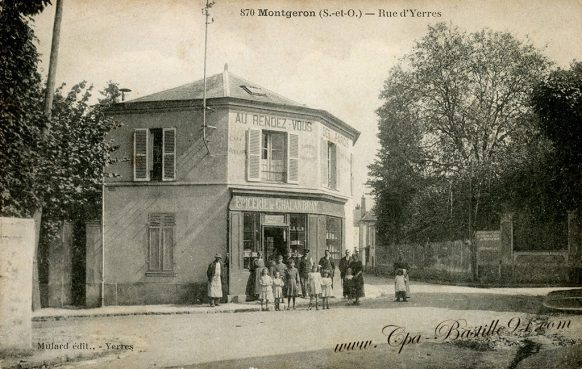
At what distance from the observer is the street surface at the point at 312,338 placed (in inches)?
329

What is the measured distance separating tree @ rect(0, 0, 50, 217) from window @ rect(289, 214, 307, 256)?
7970mm

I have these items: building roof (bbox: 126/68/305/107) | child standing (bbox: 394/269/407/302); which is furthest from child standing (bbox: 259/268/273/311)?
building roof (bbox: 126/68/305/107)

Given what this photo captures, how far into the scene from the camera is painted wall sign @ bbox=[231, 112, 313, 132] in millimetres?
16828

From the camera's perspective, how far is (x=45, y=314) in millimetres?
14211

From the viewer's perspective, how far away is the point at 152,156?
17.0 metres

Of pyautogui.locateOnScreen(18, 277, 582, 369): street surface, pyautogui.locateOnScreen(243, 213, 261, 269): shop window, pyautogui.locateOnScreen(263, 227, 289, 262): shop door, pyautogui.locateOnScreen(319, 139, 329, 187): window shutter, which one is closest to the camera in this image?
pyautogui.locateOnScreen(18, 277, 582, 369): street surface

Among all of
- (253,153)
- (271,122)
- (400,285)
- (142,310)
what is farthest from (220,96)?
(400,285)

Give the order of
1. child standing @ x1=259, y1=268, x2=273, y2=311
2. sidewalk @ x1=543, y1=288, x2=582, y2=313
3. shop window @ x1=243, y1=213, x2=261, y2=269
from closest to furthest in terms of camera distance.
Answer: sidewalk @ x1=543, y1=288, x2=582, y2=313
child standing @ x1=259, y1=268, x2=273, y2=311
shop window @ x1=243, y1=213, x2=261, y2=269

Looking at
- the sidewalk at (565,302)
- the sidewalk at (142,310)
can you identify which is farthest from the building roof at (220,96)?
the sidewalk at (565,302)

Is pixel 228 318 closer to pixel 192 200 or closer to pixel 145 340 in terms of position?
pixel 145 340

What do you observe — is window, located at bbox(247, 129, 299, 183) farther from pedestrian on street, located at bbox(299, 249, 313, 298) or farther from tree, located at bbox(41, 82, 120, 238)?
tree, located at bbox(41, 82, 120, 238)

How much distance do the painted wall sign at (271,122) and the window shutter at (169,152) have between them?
187cm

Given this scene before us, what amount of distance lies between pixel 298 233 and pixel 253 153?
9.86ft

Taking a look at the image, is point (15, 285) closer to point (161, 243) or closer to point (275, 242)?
point (161, 243)
